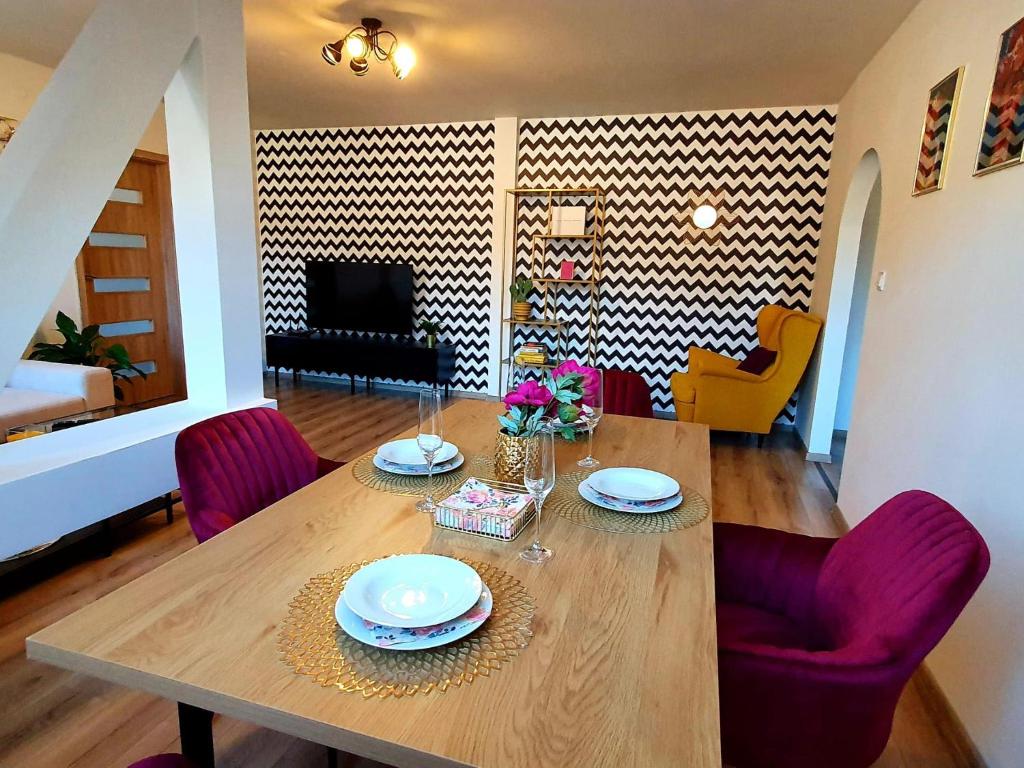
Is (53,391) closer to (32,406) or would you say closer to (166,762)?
(32,406)

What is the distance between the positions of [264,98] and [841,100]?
14.6ft

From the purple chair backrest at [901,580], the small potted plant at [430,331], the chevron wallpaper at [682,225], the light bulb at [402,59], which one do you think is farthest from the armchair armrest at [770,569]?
the small potted plant at [430,331]

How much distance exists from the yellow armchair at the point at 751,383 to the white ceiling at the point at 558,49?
1.66 metres

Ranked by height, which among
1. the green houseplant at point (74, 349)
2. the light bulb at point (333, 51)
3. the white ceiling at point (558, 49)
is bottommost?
the green houseplant at point (74, 349)

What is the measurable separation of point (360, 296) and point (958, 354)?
4.90 meters

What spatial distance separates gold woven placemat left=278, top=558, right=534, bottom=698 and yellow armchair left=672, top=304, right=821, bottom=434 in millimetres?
3499

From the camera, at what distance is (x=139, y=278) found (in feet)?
16.8

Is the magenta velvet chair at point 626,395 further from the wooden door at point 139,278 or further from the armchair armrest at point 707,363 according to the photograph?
the wooden door at point 139,278

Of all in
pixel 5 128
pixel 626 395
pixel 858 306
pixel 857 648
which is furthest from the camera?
pixel 858 306

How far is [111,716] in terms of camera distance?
1.63 meters

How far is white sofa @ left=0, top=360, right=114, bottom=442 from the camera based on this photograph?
11.3 ft

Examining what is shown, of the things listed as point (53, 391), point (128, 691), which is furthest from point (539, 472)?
point (53, 391)

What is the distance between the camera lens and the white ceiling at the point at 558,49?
2.86 m

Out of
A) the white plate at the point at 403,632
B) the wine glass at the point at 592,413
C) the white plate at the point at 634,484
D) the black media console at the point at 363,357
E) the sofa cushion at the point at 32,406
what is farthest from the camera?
the black media console at the point at 363,357
